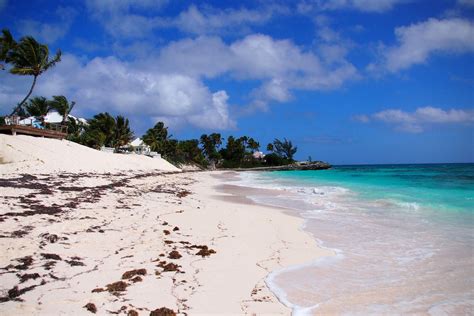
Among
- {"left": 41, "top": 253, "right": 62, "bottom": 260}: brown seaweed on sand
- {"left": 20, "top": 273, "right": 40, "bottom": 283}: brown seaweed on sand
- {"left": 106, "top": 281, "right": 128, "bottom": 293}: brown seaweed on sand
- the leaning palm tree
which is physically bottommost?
{"left": 106, "top": 281, "right": 128, "bottom": 293}: brown seaweed on sand

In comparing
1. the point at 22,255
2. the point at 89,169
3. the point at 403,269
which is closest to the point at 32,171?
the point at 89,169

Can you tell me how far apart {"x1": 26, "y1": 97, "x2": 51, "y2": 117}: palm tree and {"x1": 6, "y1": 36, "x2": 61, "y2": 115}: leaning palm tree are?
519 inches

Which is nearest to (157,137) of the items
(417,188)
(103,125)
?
(103,125)

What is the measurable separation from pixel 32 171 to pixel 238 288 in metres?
16.9

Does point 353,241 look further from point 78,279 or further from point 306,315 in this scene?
point 78,279

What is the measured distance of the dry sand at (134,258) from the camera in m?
3.63

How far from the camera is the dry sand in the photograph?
11.9ft

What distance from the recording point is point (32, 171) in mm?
16844

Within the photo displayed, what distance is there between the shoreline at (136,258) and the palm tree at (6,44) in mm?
26106

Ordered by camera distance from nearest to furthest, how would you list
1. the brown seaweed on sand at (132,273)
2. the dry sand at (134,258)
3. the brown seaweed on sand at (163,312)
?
1. the brown seaweed on sand at (163,312)
2. the dry sand at (134,258)
3. the brown seaweed on sand at (132,273)

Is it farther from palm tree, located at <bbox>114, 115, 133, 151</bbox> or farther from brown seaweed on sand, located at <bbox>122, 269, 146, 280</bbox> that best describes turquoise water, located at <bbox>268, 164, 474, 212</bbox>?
palm tree, located at <bbox>114, 115, 133, 151</bbox>

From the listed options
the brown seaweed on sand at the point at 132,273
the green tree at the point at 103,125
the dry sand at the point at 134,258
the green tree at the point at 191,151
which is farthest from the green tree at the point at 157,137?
the brown seaweed on sand at the point at 132,273

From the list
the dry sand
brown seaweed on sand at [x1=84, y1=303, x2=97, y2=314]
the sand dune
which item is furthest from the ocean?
the sand dune

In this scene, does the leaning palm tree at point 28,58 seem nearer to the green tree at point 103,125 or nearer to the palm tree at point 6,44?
the palm tree at point 6,44
